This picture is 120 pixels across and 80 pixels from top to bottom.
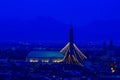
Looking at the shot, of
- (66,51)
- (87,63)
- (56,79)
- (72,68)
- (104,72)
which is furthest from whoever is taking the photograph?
(66,51)

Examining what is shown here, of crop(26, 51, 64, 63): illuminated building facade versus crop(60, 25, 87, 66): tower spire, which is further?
crop(26, 51, 64, 63): illuminated building facade

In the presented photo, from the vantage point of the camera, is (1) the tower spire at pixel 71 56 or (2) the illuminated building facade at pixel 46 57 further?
(2) the illuminated building facade at pixel 46 57

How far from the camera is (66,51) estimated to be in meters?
63.9

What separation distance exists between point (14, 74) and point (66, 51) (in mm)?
19688

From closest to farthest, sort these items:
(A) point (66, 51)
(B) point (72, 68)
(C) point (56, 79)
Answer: (C) point (56, 79), (B) point (72, 68), (A) point (66, 51)

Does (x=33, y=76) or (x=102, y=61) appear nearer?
(x=33, y=76)

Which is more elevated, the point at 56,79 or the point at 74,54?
the point at 74,54

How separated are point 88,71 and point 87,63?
8.16 meters

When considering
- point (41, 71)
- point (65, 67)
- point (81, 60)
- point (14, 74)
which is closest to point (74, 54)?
point (81, 60)

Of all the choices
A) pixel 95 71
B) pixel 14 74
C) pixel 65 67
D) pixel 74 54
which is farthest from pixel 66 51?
pixel 14 74

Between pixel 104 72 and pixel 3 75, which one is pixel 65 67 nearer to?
pixel 104 72

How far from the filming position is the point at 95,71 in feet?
163

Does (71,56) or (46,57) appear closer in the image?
(71,56)

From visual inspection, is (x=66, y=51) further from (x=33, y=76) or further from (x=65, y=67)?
(x=33, y=76)
